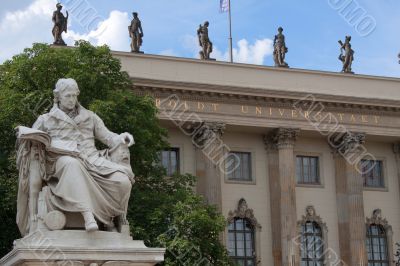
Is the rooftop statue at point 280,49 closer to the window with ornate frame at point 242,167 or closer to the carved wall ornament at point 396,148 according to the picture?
the window with ornate frame at point 242,167

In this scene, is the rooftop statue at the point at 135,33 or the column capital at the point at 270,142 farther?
the column capital at the point at 270,142

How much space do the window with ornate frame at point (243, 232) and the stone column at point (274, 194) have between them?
871 millimetres

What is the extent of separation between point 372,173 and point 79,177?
39623 mm

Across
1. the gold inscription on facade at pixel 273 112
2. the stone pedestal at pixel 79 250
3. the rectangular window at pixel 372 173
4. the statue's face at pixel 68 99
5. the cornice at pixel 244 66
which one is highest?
the cornice at pixel 244 66

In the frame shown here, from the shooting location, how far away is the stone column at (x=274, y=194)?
43.9 meters

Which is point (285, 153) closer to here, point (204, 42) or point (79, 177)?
point (204, 42)

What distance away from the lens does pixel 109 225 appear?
9617mm

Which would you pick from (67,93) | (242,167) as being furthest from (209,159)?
(67,93)

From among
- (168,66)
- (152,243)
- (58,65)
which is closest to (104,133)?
(152,243)

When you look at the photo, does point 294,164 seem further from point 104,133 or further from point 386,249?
point 104,133

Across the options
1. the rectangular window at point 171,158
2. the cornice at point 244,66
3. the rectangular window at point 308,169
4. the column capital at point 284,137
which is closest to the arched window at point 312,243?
the rectangular window at point 308,169

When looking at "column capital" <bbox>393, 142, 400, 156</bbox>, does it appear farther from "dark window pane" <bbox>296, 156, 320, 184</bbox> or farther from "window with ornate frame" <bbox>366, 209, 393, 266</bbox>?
"dark window pane" <bbox>296, 156, 320, 184</bbox>

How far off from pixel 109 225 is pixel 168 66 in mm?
34642

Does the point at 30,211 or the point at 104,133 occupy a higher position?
the point at 104,133
